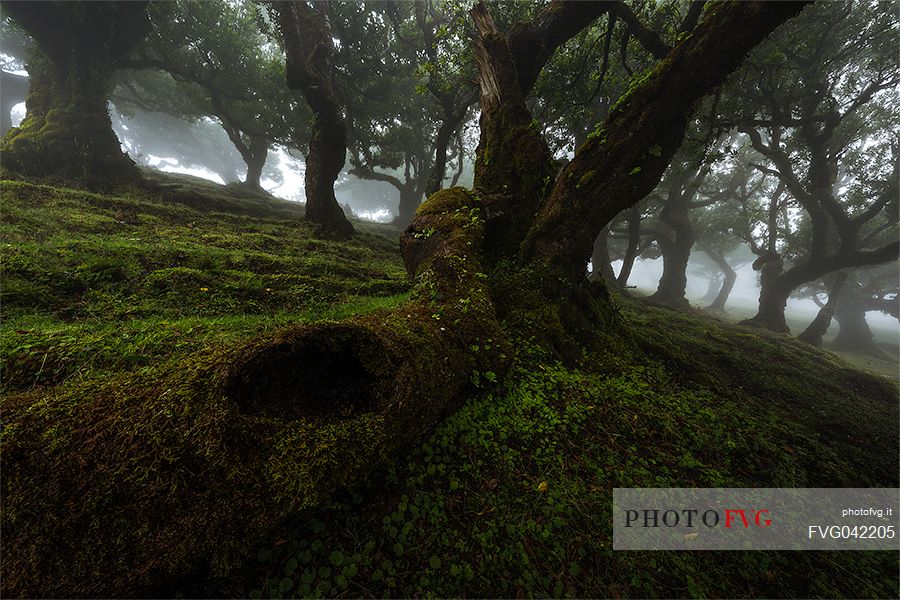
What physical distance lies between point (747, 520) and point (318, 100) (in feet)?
46.3

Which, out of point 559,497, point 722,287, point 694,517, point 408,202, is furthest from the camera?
point 722,287

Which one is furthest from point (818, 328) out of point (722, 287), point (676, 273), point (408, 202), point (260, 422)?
point (260, 422)

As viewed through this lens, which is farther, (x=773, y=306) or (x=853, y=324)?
(x=853, y=324)

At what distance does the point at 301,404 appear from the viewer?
2361 millimetres

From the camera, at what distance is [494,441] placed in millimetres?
3018

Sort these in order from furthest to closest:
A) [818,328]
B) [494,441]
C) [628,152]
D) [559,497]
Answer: [818,328], [628,152], [494,441], [559,497]

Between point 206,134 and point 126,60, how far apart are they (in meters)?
34.8

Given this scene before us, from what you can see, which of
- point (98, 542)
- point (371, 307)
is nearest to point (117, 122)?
point (371, 307)

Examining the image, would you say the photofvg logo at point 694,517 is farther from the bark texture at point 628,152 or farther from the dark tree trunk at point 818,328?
the dark tree trunk at point 818,328

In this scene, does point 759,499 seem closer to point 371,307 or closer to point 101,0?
point 371,307

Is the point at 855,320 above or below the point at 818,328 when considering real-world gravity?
above

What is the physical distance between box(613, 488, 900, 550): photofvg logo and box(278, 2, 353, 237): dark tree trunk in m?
12.0

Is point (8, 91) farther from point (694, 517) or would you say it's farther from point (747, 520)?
point (747, 520)

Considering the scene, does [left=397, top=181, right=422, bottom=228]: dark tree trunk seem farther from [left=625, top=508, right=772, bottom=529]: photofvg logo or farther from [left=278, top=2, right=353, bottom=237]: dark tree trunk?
[left=625, top=508, right=772, bottom=529]: photofvg logo
